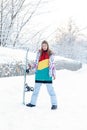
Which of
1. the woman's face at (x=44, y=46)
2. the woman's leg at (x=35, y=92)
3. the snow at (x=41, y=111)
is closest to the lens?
the snow at (x=41, y=111)

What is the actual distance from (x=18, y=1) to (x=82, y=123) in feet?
45.3

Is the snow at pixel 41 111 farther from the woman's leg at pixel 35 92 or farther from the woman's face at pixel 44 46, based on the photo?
the woman's face at pixel 44 46

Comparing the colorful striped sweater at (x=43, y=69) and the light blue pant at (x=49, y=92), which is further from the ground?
the colorful striped sweater at (x=43, y=69)

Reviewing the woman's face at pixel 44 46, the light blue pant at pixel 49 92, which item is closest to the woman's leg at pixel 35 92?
the light blue pant at pixel 49 92

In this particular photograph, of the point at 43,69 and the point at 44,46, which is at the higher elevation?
the point at 44,46

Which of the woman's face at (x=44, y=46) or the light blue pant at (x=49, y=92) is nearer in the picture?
the woman's face at (x=44, y=46)

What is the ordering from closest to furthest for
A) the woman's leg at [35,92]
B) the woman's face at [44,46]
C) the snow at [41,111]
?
the snow at [41,111] < the woman's face at [44,46] < the woman's leg at [35,92]

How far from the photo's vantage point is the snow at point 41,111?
28.1 ft

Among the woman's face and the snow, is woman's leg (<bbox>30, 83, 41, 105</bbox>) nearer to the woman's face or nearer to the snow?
the snow

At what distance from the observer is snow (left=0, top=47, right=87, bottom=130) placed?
855 centimetres

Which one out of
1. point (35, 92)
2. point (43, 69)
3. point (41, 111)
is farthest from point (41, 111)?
point (43, 69)

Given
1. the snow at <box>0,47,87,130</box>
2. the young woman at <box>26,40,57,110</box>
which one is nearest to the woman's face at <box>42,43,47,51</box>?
the young woman at <box>26,40,57,110</box>

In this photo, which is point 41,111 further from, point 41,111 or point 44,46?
point 44,46

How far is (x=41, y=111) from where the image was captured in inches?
393
